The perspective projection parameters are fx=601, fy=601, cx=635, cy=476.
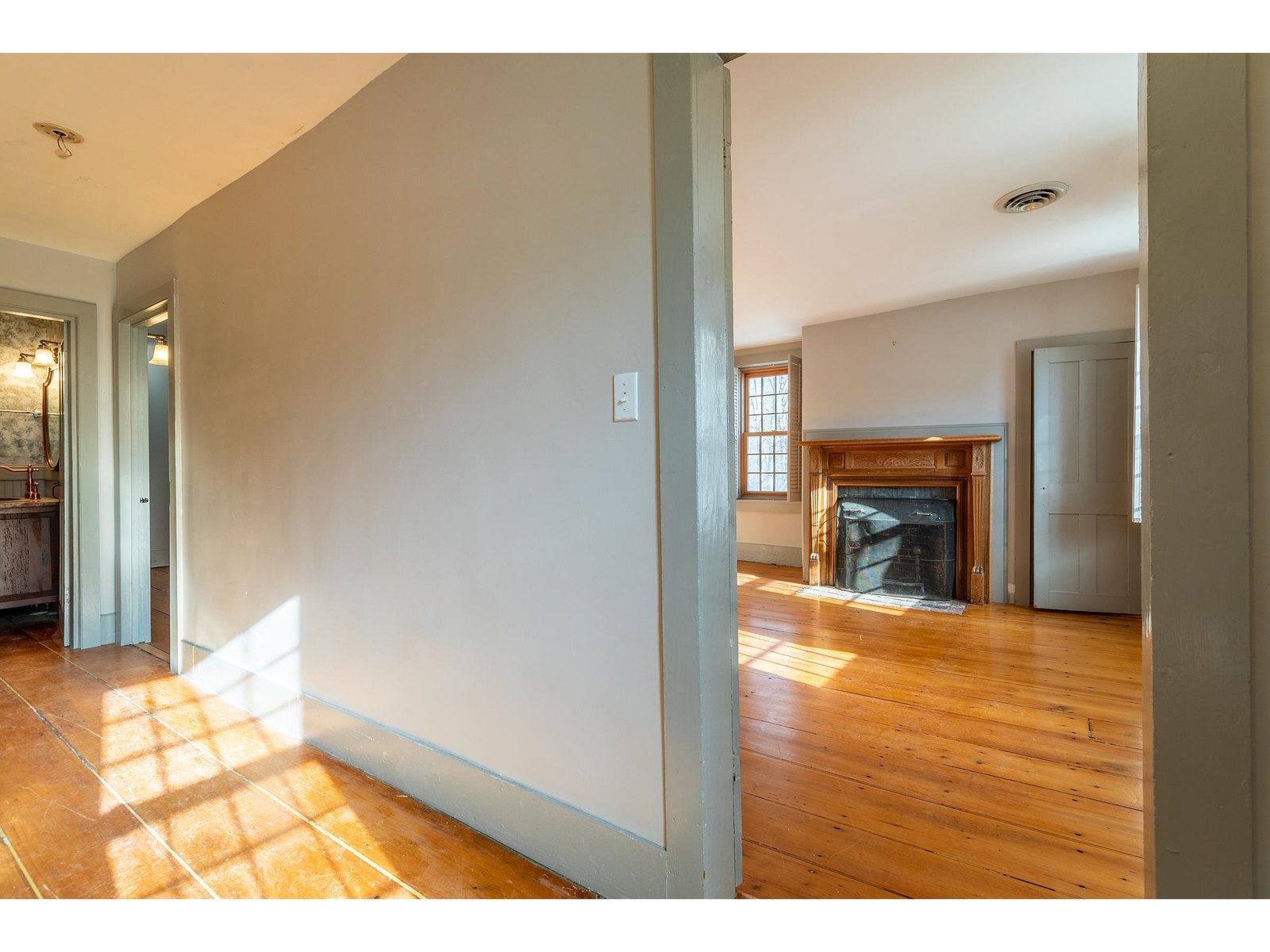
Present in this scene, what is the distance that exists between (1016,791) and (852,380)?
13.1ft

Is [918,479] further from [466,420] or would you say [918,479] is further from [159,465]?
[159,465]

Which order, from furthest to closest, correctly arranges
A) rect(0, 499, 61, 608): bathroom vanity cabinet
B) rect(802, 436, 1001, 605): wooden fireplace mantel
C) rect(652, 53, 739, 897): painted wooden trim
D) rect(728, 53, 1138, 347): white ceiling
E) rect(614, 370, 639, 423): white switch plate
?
rect(802, 436, 1001, 605): wooden fireplace mantel, rect(0, 499, 61, 608): bathroom vanity cabinet, rect(728, 53, 1138, 347): white ceiling, rect(614, 370, 639, 423): white switch plate, rect(652, 53, 739, 897): painted wooden trim

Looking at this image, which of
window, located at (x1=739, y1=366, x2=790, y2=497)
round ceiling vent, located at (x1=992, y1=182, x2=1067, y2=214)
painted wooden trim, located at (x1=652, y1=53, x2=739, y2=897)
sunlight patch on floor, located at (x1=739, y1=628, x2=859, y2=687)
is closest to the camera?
painted wooden trim, located at (x1=652, y1=53, x2=739, y2=897)

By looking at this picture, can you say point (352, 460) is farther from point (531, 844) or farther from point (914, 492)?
point (914, 492)

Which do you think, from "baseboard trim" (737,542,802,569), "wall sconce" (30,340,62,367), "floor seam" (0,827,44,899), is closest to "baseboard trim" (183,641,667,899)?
"floor seam" (0,827,44,899)

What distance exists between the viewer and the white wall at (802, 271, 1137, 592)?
14.4ft

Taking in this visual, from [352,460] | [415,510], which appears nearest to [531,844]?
[415,510]

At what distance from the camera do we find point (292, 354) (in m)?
2.45

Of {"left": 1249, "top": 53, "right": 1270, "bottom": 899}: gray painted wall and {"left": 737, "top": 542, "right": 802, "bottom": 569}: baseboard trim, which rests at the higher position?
{"left": 1249, "top": 53, "right": 1270, "bottom": 899}: gray painted wall

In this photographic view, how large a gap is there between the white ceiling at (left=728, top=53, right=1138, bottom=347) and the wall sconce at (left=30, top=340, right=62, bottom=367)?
5.13 metres

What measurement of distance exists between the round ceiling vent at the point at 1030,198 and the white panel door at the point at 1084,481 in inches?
64.4

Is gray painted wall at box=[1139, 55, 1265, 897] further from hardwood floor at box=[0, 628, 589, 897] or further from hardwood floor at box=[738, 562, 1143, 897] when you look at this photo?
hardwood floor at box=[0, 628, 589, 897]

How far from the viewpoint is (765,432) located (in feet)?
22.2

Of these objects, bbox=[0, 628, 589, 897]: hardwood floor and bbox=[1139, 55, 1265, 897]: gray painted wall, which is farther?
bbox=[0, 628, 589, 897]: hardwood floor
